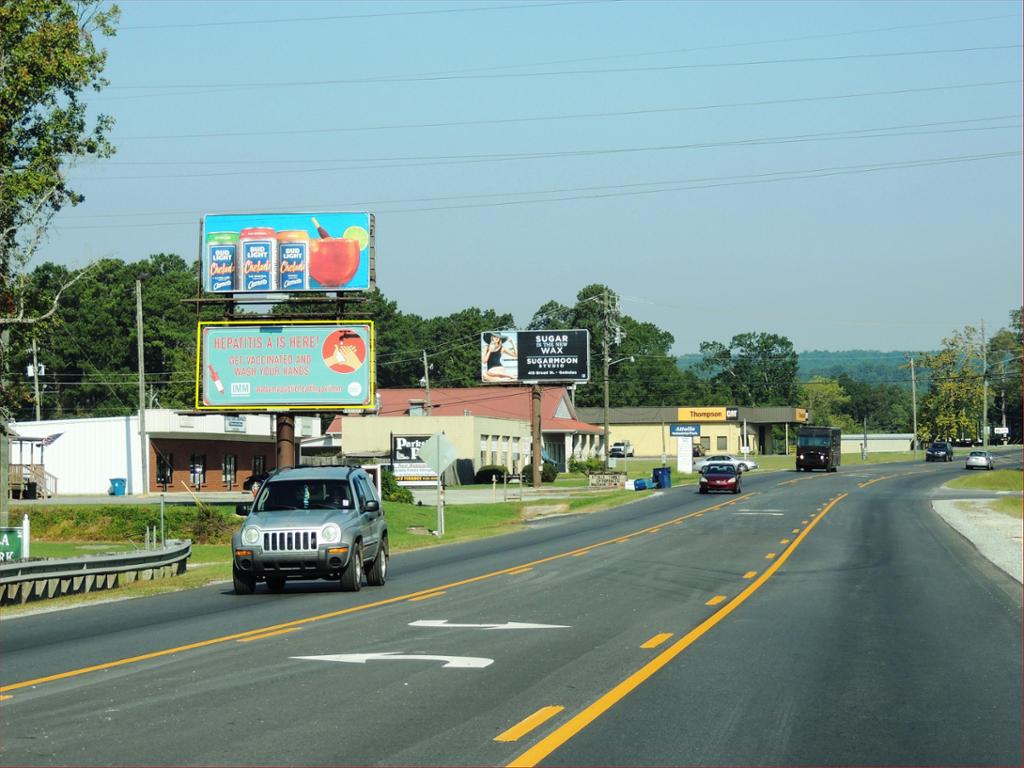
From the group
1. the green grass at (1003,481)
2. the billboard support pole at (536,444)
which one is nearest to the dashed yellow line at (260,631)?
the green grass at (1003,481)

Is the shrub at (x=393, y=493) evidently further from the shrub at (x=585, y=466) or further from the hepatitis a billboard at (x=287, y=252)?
the shrub at (x=585, y=466)

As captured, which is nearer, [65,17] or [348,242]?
[65,17]

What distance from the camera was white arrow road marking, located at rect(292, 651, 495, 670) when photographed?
1218cm

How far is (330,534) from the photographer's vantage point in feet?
63.4

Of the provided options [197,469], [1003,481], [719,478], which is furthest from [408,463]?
[1003,481]

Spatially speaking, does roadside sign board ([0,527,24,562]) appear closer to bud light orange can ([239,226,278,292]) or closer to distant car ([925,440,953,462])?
bud light orange can ([239,226,278,292])

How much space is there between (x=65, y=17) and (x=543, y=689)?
27.1m

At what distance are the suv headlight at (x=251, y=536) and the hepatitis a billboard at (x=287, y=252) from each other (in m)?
29.6

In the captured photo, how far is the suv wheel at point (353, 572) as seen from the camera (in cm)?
1966

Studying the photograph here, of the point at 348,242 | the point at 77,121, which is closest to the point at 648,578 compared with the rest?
the point at 77,121

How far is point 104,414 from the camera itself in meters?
116

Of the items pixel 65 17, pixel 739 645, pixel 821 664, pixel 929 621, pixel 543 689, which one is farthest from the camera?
pixel 65 17

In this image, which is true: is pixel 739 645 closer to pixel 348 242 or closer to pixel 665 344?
pixel 348 242

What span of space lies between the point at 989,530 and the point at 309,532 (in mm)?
23118
